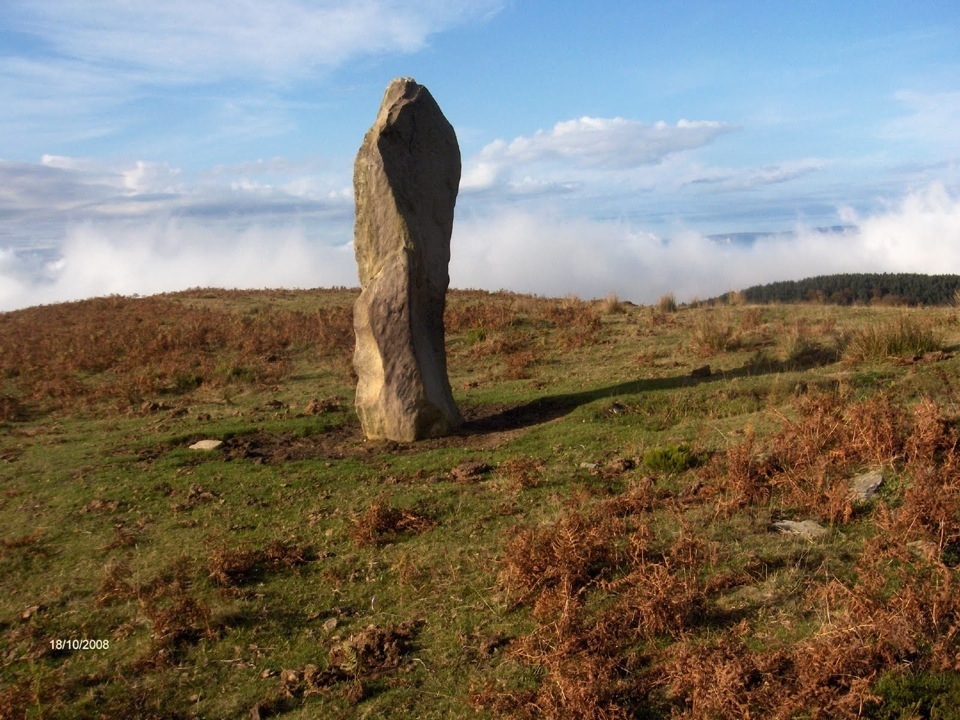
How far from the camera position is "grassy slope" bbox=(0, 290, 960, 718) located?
571cm

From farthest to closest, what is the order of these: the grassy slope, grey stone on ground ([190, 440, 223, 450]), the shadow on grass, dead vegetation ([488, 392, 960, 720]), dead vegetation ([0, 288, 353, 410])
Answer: dead vegetation ([0, 288, 353, 410]) < the shadow on grass < grey stone on ground ([190, 440, 223, 450]) < the grassy slope < dead vegetation ([488, 392, 960, 720])

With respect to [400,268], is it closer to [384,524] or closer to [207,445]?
[207,445]

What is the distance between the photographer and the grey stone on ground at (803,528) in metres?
7.40

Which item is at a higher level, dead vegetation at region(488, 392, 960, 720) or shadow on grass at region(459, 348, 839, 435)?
shadow on grass at region(459, 348, 839, 435)

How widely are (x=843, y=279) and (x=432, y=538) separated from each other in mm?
51639

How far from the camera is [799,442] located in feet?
29.7

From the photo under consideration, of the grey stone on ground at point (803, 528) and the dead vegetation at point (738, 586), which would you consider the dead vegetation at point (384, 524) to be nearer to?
the dead vegetation at point (738, 586)

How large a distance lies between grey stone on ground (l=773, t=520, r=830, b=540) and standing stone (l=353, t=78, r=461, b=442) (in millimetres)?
6573

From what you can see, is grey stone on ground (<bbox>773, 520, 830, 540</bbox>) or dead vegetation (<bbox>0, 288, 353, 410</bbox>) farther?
dead vegetation (<bbox>0, 288, 353, 410</bbox>)

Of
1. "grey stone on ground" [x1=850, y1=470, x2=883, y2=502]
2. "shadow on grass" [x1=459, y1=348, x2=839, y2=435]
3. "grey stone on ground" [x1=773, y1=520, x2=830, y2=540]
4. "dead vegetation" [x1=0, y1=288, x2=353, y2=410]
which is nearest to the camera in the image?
"grey stone on ground" [x1=773, y1=520, x2=830, y2=540]

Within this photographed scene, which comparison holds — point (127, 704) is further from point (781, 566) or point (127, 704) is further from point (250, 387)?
point (250, 387)
